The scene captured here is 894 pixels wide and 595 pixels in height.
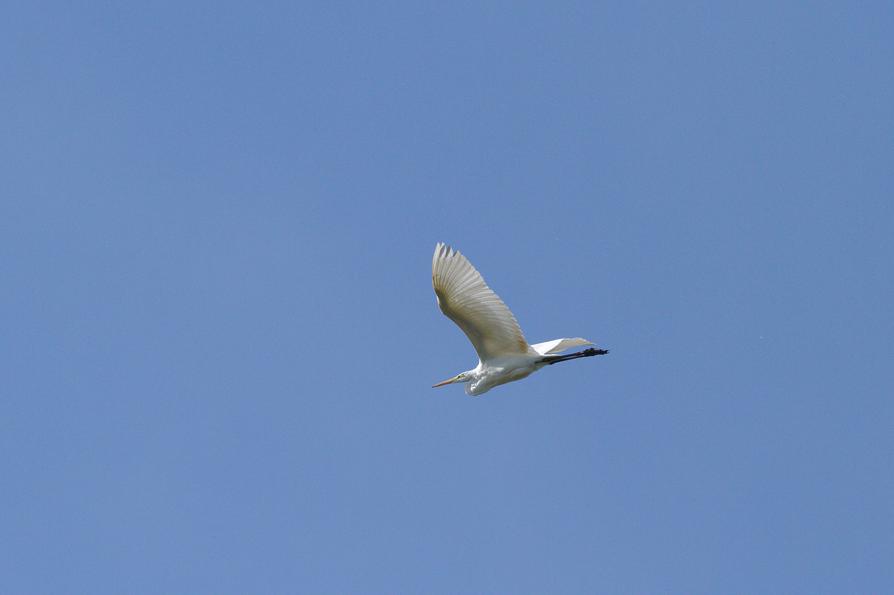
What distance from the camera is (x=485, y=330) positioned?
21.9 meters

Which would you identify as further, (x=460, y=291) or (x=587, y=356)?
(x=587, y=356)

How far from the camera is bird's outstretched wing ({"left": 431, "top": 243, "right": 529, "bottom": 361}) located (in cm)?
2080

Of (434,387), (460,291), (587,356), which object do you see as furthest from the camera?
(434,387)

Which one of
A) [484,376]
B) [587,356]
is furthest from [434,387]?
[587,356]

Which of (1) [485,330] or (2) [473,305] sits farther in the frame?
(1) [485,330]

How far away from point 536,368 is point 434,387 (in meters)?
2.96

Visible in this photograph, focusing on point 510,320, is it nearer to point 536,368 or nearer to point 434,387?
point 536,368

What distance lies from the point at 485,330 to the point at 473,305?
807 millimetres

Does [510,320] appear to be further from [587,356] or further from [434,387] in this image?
[434,387]

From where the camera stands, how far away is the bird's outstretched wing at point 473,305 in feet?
68.2

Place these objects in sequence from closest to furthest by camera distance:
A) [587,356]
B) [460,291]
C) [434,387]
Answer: [460,291] → [587,356] → [434,387]

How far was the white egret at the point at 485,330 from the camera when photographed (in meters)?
20.9

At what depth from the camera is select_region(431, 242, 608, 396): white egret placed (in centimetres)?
2086

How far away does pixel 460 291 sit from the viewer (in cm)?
2108
